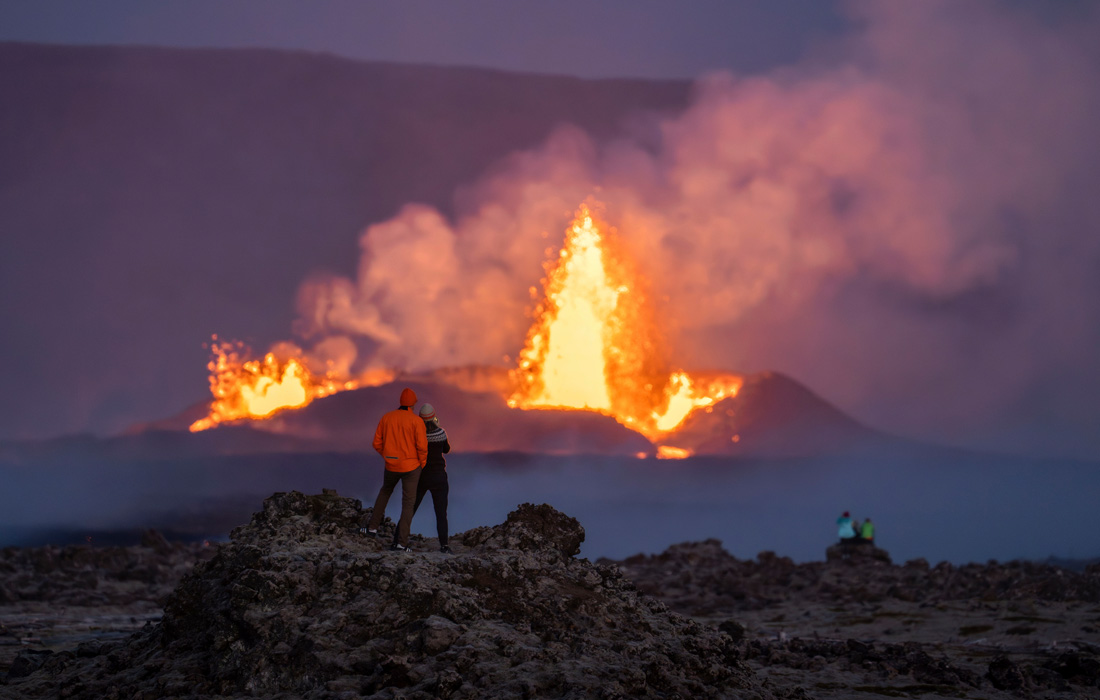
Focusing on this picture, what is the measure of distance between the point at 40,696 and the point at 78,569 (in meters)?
19.8

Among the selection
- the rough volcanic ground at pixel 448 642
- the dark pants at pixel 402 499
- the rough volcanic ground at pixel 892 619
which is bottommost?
the rough volcanic ground at pixel 892 619

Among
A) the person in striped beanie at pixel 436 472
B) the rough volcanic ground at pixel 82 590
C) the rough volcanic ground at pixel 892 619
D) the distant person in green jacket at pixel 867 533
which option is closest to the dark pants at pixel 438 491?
the person in striped beanie at pixel 436 472

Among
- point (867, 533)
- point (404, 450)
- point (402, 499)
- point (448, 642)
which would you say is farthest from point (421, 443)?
point (867, 533)

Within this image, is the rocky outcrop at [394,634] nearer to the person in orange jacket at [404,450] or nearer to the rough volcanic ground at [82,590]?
the person in orange jacket at [404,450]

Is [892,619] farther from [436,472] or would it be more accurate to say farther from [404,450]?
[404,450]

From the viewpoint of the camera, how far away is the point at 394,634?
995cm

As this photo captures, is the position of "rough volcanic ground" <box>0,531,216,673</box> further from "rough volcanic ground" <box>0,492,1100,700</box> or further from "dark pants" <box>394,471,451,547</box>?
"dark pants" <box>394,471,451,547</box>

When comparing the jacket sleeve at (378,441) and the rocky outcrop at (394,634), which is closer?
the rocky outcrop at (394,634)

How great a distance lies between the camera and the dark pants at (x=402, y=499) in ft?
39.7

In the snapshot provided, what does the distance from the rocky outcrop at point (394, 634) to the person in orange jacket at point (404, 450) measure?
22.5 inches

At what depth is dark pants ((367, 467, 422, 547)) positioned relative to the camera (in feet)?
39.7

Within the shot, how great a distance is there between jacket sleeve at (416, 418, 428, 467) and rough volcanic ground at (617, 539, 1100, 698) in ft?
15.7

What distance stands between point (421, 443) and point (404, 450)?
21 cm

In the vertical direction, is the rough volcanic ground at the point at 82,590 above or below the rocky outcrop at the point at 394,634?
below
